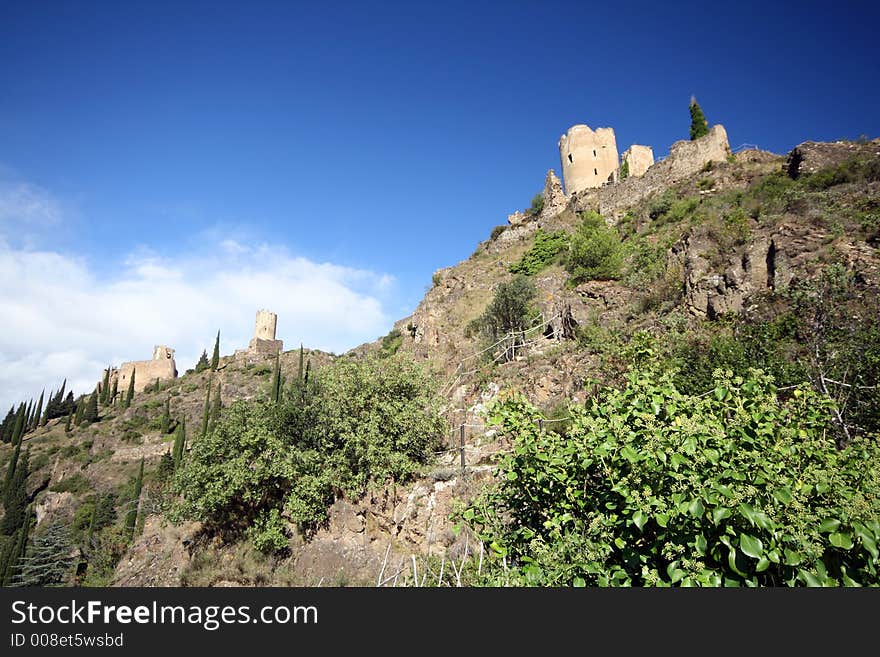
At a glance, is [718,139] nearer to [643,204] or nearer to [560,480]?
[643,204]

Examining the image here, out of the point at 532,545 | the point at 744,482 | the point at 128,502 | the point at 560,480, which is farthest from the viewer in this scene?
the point at 128,502

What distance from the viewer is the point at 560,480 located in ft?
14.0

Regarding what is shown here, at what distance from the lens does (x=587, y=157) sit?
4875 centimetres

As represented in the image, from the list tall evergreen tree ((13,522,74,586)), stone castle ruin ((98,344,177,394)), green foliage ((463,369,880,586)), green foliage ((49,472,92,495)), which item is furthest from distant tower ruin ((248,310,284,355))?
green foliage ((463,369,880,586))

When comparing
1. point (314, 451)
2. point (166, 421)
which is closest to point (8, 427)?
point (166, 421)

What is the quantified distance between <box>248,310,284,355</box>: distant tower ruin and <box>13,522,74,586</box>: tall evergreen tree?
3628 cm

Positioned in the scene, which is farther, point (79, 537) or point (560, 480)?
point (79, 537)

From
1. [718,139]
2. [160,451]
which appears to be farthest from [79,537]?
[718,139]

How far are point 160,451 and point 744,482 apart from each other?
59.1 m

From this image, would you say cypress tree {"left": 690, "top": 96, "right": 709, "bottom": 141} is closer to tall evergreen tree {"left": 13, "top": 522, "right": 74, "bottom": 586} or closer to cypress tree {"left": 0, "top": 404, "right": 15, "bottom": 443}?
tall evergreen tree {"left": 13, "top": 522, "right": 74, "bottom": 586}

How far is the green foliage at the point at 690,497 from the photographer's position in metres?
2.91

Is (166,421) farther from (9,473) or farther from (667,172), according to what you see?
(667,172)

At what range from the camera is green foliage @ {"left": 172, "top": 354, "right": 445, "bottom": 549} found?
14.1m

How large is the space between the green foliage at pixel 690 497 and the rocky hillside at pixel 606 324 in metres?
0.75
